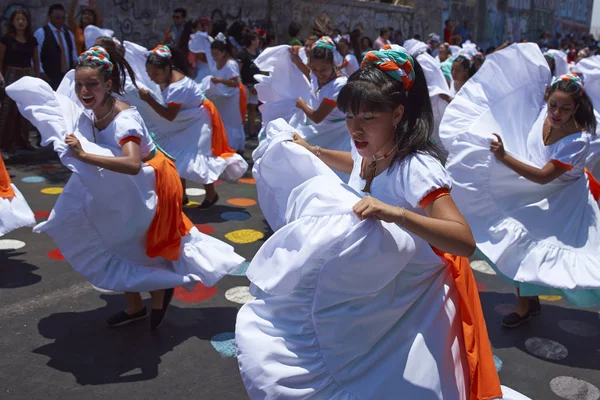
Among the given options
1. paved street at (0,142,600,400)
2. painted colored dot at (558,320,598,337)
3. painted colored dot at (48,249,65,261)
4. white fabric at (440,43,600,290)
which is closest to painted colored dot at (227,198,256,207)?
paved street at (0,142,600,400)

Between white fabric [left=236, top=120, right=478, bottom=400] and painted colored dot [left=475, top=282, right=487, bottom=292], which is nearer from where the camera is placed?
white fabric [left=236, top=120, right=478, bottom=400]

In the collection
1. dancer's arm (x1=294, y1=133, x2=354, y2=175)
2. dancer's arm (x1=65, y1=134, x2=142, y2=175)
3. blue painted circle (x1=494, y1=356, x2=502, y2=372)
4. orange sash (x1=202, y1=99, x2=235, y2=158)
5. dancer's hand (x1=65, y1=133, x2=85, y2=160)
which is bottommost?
blue painted circle (x1=494, y1=356, x2=502, y2=372)

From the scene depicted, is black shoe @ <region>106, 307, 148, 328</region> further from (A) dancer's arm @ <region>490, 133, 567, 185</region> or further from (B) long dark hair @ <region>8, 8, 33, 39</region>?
(B) long dark hair @ <region>8, 8, 33, 39</region>

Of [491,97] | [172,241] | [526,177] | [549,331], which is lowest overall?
[549,331]

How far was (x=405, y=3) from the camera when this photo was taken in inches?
928

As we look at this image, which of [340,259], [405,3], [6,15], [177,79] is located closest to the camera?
[340,259]

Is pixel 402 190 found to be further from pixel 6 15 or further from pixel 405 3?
pixel 405 3

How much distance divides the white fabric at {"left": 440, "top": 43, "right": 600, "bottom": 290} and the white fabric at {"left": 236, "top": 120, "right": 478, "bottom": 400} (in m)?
1.84

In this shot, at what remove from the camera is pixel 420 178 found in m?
2.17

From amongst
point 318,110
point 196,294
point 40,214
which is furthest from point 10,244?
point 318,110

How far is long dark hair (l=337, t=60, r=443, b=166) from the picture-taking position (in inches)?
88.0

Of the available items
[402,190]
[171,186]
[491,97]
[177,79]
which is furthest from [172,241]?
[177,79]

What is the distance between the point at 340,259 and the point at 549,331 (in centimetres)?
264

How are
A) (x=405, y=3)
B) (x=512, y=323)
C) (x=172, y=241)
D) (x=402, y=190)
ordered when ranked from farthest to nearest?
(x=405, y=3)
(x=512, y=323)
(x=172, y=241)
(x=402, y=190)
